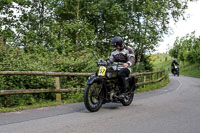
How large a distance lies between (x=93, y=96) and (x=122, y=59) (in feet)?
5.30

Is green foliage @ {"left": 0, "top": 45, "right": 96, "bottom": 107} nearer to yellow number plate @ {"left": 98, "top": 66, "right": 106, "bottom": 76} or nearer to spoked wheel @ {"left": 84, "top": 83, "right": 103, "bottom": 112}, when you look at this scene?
spoked wheel @ {"left": 84, "top": 83, "right": 103, "bottom": 112}

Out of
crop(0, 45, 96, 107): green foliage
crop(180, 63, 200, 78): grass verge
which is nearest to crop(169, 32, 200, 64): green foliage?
crop(180, 63, 200, 78): grass verge

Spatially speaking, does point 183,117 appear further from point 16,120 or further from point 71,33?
point 71,33

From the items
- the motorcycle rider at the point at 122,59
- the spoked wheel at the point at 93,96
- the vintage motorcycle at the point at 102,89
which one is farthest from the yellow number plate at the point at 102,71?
the motorcycle rider at the point at 122,59

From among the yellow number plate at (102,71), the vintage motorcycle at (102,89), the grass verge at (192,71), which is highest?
the yellow number plate at (102,71)

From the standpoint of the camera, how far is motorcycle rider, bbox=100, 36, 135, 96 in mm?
6633

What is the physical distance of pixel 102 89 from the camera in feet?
20.4

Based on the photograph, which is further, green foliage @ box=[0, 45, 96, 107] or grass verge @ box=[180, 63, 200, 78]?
grass verge @ box=[180, 63, 200, 78]

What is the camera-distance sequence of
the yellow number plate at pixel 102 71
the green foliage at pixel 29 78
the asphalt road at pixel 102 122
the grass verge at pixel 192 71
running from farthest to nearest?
the grass verge at pixel 192 71 → the green foliage at pixel 29 78 → the yellow number plate at pixel 102 71 → the asphalt road at pixel 102 122

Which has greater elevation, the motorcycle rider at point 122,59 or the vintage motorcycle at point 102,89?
the motorcycle rider at point 122,59

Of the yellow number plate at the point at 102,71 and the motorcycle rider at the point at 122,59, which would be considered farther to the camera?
the motorcycle rider at the point at 122,59

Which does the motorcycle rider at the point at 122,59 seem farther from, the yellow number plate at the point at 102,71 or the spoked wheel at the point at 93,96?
the spoked wheel at the point at 93,96

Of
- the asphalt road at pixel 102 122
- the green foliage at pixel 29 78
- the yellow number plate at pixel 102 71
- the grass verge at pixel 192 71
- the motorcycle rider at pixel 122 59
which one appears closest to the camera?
the asphalt road at pixel 102 122

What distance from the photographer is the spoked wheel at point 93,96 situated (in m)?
5.76
